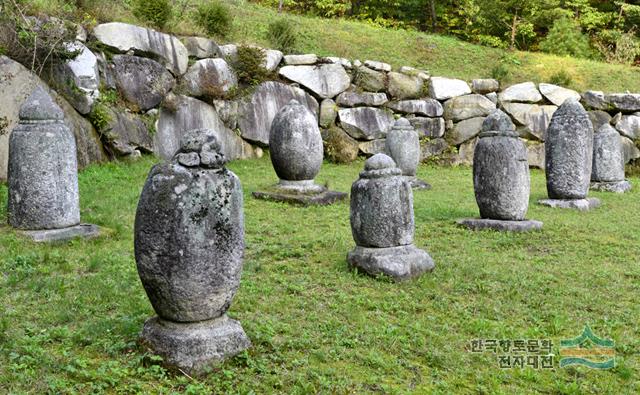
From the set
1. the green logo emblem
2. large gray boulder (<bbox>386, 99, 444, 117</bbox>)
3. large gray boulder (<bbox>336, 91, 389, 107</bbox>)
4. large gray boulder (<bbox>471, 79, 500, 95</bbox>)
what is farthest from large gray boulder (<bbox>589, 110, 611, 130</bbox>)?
the green logo emblem

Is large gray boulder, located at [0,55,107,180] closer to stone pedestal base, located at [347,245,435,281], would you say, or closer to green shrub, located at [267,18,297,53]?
stone pedestal base, located at [347,245,435,281]

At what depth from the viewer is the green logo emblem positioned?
466 centimetres

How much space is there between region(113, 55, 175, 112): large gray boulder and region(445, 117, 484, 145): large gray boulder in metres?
9.29

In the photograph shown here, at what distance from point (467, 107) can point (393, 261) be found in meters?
13.8

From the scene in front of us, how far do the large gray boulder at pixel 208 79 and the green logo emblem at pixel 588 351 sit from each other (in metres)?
12.8

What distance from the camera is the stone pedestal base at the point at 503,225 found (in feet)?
30.8

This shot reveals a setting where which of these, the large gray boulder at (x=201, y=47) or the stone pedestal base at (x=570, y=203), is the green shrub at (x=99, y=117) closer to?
the large gray boulder at (x=201, y=47)

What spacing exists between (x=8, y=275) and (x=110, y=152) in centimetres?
766

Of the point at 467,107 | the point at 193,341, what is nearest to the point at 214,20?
the point at 467,107

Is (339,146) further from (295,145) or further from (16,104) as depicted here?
(16,104)

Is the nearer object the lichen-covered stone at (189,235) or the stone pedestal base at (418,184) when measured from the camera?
the lichen-covered stone at (189,235)

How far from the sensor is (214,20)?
18.0 meters

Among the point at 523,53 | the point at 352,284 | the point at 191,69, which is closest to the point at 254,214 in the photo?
the point at 352,284

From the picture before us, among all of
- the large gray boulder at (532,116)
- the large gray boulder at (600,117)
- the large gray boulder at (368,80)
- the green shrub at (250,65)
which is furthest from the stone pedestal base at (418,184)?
the large gray boulder at (600,117)
